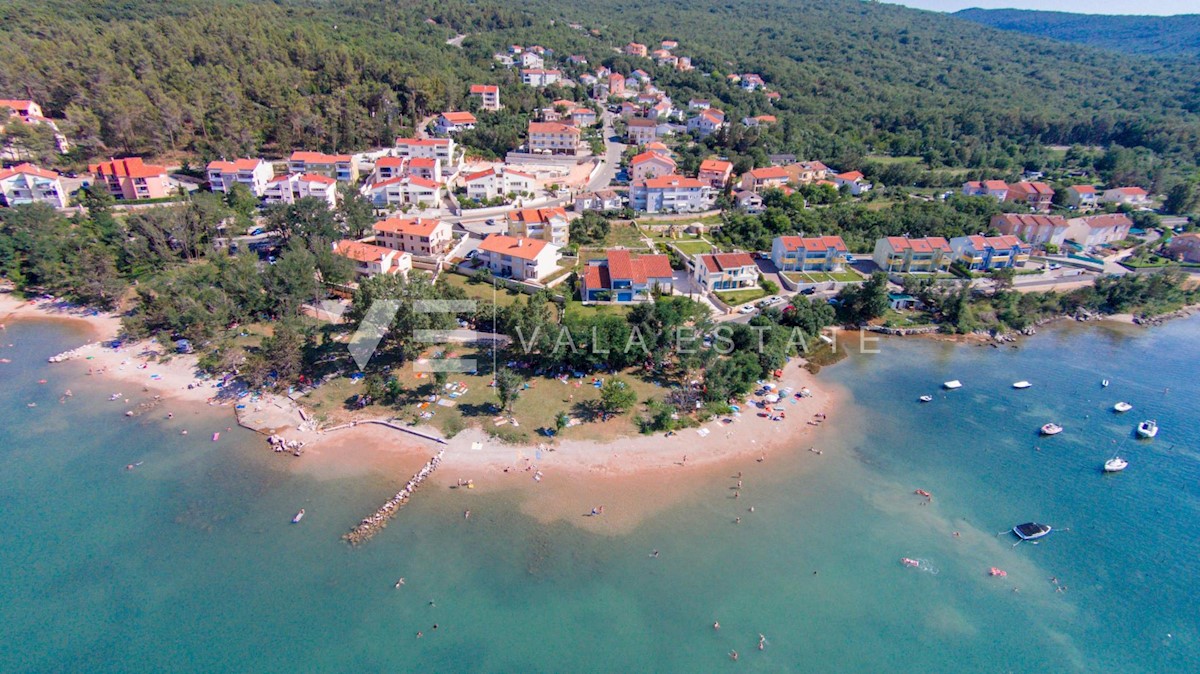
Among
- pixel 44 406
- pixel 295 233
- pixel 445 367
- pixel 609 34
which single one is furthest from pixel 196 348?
pixel 609 34

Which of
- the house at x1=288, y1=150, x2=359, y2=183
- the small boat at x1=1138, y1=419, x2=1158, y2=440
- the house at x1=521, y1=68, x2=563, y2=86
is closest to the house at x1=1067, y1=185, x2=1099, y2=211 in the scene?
the small boat at x1=1138, y1=419, x2=1158, y2=440

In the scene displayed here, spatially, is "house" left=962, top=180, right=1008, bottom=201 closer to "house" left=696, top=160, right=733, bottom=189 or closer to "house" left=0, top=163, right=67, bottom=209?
"house" left=696, top=160, right=733, bottom=189

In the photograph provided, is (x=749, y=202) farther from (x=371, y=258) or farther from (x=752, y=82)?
(x=752, y=82)

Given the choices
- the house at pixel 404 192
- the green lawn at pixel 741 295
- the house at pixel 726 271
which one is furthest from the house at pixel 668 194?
the house at pixel 404 192

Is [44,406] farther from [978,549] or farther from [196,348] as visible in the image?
[978,549]

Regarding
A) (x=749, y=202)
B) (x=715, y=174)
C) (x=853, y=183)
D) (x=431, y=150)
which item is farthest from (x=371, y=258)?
(x=853, y=183)

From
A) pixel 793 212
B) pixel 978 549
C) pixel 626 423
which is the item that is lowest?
pixel 978 549

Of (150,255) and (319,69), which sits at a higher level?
(319,69)
